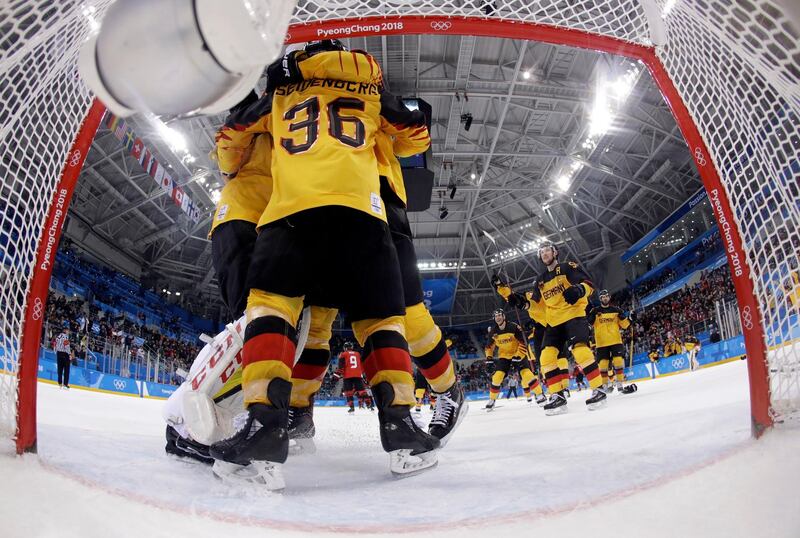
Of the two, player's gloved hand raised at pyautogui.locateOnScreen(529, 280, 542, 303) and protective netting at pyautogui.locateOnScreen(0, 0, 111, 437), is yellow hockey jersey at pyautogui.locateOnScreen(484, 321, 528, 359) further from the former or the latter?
protective netting at pyautogui.locateOnScreen(0, 0, 111, 437)

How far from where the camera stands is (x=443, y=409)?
6.86ft

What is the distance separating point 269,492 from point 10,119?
3.92 feet

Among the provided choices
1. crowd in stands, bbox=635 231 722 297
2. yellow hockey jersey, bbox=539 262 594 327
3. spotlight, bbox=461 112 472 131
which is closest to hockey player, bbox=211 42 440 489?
yellow hockey jersey, bbox=539 262 594 327

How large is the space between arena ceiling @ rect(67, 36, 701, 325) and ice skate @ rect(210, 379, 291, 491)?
7015 mm

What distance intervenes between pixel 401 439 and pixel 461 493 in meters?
0.34

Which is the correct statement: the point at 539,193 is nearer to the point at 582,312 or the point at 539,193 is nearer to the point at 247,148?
the point at 582,312

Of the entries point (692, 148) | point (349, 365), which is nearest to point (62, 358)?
point (349, 365)

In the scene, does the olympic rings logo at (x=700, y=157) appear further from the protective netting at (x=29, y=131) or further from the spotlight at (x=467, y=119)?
the spotlight at (x=467, y=119)

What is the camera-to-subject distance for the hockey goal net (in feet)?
4.02

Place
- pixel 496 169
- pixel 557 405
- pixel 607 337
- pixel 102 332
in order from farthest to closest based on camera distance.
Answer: pixel 496 169 → pixel 102 332 → pixel 607 337 → pixel 557 405

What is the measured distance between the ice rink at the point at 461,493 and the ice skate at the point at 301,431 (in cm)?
30

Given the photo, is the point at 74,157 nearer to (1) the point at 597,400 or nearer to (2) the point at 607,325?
(1) the point at 597,400

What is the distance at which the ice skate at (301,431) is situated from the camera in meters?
2.18

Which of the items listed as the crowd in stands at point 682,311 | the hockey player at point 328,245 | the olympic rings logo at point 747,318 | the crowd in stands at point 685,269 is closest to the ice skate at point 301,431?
the hockey player at point 328,245
